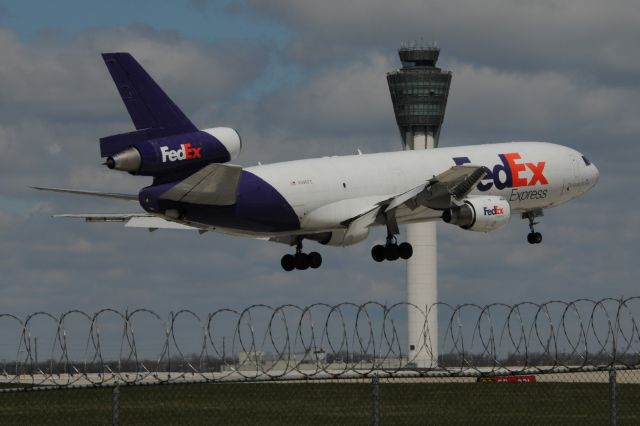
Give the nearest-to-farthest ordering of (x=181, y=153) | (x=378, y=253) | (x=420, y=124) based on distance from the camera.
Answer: (x=181, y=153) → (x=378, y=253) → (x=420, y=124)

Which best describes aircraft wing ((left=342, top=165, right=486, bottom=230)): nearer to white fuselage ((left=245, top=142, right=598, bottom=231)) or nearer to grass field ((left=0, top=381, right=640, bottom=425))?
white fuselage ((left=245, top=142, right=598, bottom=231))

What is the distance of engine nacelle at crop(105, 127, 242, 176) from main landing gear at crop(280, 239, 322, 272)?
12.1 metres

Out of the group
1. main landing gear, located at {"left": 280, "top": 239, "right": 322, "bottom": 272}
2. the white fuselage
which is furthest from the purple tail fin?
main landing gear, located at {"left": 280, "top": 239, "right": 322, "bottom": 272}

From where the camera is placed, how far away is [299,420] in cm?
4188

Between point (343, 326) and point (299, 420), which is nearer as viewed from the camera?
point (343, 326)

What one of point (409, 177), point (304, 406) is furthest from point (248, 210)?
point (304, 406)

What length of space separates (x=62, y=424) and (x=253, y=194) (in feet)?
69.3

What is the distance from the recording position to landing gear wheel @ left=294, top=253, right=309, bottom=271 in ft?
213

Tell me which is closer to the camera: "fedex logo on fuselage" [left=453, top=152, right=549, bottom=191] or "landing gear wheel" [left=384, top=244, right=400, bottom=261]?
"landing gear wheel" [left=384, top=244, right=400, bottom=261]

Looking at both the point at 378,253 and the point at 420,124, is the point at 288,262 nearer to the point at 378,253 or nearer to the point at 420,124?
the point at 378,253

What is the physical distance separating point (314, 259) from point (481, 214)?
349 inches

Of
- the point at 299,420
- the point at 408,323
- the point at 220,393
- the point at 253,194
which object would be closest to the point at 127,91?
the point at 253,194

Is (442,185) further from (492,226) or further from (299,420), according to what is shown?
(299,420)

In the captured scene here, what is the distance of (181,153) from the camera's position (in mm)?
52906
